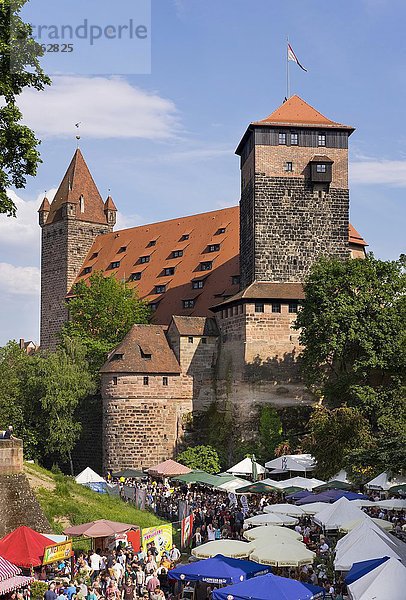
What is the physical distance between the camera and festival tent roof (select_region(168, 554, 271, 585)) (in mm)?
20734

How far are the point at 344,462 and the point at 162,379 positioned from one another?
58.9 feet

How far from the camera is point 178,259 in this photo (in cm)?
6819

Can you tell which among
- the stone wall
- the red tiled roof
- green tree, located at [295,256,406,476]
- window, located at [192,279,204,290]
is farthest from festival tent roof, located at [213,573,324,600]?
window, located at [192,279,204,290]

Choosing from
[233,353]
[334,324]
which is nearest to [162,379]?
[233,353]

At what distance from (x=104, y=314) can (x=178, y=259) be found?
25.6 feet

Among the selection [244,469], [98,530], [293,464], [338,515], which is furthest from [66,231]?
[338,515]

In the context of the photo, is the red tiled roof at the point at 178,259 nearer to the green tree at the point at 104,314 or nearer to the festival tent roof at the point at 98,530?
the green tree at the point at 104,314

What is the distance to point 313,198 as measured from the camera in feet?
177

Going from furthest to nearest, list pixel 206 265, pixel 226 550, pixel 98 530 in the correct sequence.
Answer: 1. pixel 206 265
2. pixel 98 530
3. pixel 226 550

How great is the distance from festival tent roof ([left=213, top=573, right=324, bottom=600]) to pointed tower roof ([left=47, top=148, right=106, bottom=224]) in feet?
208

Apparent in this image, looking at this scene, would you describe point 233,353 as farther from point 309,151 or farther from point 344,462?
point 344,462

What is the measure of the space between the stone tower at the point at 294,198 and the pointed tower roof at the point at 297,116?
12cm

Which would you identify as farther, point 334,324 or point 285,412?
point 285,412

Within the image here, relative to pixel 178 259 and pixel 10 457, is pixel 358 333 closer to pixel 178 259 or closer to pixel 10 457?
pixel 10 457
